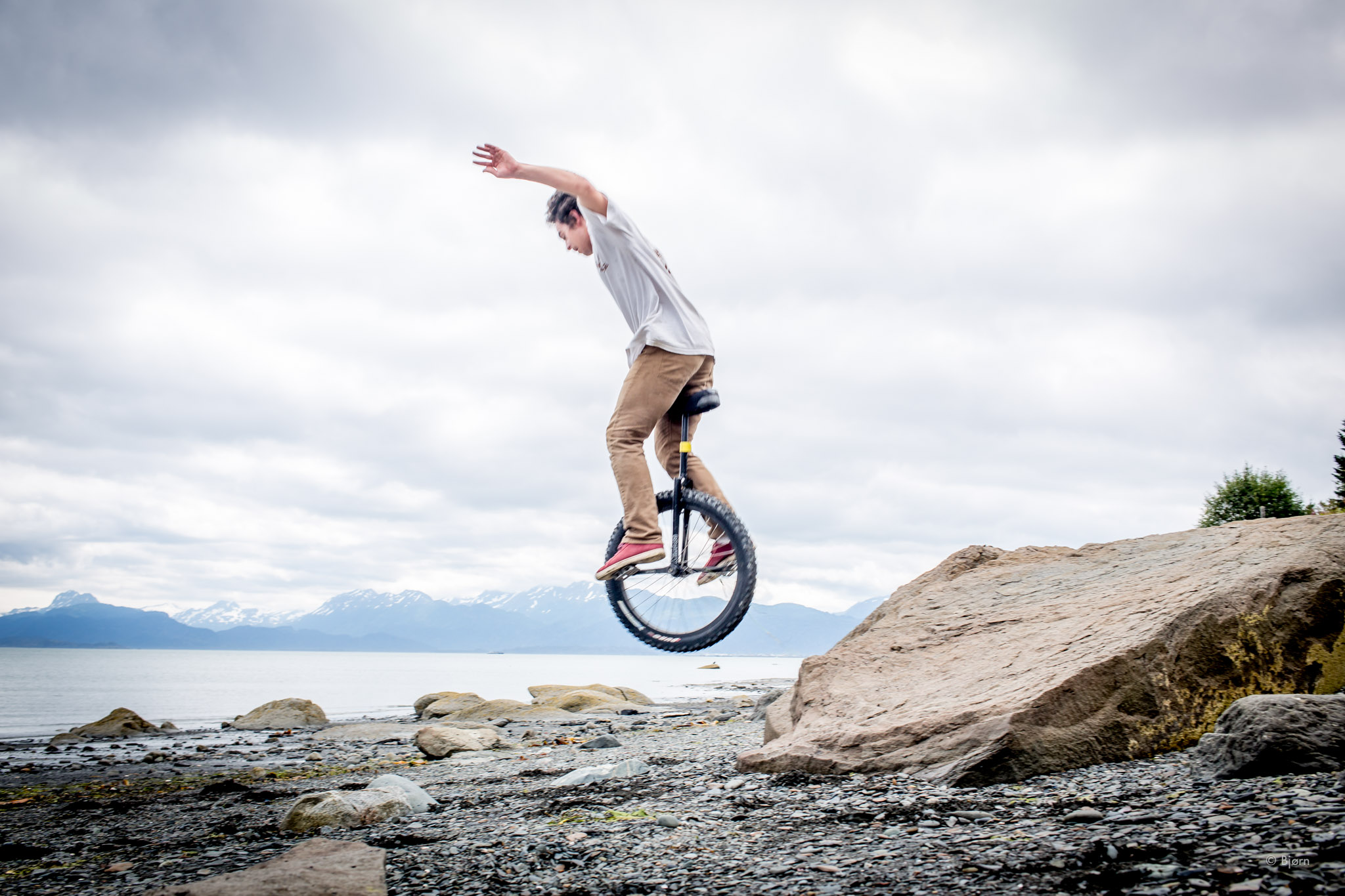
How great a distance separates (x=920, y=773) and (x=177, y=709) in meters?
48.8

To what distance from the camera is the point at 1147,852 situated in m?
3.86

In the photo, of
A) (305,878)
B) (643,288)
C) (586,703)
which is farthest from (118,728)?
(643,288)

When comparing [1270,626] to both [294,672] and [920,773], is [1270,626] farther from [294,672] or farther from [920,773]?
[294,672]

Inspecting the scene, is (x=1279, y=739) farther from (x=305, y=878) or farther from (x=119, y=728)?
(x=119, y=728)

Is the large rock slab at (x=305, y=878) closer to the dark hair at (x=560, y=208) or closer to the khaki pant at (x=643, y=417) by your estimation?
the khaki pant at (x=643, y=417)

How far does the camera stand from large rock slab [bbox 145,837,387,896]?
4.41 meters

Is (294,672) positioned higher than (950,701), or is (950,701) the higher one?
(950,701)

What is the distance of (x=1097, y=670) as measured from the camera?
245 inches

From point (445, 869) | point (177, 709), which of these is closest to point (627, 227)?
point (445, 869)

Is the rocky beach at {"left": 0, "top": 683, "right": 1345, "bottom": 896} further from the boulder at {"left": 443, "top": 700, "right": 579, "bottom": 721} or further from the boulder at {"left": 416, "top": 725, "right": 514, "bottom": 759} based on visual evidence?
the boulder at {"left": 443, "top": 700, "right": 579, "bottom": 721}

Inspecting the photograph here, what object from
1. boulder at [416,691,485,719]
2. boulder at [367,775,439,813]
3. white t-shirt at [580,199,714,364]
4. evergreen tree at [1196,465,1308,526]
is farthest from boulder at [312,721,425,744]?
evergreen tree at [1196,465,1308,526]

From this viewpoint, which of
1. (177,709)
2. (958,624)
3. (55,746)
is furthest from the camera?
(177,709)

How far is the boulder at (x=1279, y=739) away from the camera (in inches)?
198

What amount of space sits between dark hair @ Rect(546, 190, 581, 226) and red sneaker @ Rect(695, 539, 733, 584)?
2604 mm
